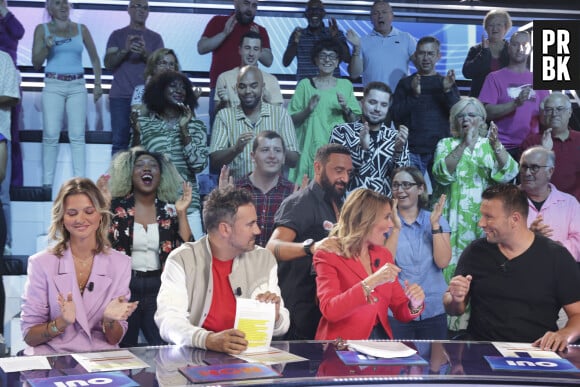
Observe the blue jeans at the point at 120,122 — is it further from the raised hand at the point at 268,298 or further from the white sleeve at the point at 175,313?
the raised hand at the point at 268,298

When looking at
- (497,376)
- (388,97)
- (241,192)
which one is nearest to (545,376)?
(497,376)

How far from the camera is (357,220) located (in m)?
3.40

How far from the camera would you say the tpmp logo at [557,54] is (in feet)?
18.2

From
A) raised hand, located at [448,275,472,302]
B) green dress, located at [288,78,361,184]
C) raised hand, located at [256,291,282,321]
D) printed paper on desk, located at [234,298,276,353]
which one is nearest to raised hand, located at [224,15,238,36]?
green dress, located at [288,78,361,184]

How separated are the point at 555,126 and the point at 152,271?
103 inches

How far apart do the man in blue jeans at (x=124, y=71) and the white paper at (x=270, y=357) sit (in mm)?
2510

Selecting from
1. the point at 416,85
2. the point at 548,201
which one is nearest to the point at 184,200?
the point at 416,85

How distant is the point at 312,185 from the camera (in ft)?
13.7

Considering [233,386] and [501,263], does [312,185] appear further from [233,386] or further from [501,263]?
[233,386]

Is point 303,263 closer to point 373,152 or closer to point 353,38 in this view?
point 373,152

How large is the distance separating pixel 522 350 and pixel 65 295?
1645mm

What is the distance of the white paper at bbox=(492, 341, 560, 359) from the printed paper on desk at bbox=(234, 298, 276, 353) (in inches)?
31.2

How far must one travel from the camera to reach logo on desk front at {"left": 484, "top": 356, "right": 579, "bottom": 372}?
8.59ft

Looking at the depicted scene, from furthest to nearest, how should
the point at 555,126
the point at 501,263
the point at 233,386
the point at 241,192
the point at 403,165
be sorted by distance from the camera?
the point at 555,126
the point at 403,165
the point at 501,263
the point at 241,192
the point at 233,386
